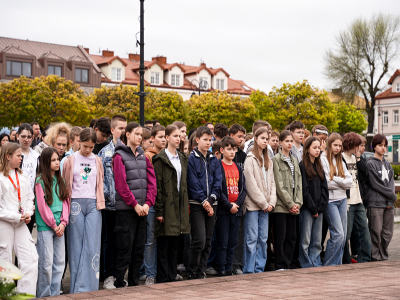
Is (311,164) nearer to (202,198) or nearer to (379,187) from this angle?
(379,187)

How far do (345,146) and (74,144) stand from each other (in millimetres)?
4472

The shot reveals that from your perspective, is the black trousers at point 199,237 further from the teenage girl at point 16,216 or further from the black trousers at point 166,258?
the teenage girl at point 16,216

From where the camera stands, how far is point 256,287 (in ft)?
20.3

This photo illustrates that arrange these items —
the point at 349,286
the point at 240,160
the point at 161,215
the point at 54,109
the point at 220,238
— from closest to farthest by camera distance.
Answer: the point at 349,286 < the point at 161,215 < the point at 220,238 < the point at 240,160 < the point at 54,109

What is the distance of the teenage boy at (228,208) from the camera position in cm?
729

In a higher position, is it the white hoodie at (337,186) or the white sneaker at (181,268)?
the white hoodie at (337,186)

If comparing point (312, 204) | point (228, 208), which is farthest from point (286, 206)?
point (228, 208)

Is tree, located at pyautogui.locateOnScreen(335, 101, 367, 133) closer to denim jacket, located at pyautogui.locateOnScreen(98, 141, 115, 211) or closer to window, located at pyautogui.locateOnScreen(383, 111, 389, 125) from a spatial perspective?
window, located at pyautogui.locateOnScreen(383, 111, 389, 125)

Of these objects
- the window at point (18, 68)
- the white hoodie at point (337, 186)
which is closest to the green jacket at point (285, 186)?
the white hoodie at point (337, 186)

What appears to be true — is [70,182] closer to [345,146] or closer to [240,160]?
[240,160]

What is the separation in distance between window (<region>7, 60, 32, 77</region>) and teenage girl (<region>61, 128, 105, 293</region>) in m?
49.8

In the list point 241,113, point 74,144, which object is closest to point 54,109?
point 241,113

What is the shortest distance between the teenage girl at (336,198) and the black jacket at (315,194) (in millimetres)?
155

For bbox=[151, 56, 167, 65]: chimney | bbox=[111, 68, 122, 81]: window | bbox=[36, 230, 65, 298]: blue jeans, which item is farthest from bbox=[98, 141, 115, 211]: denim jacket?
bbox=[151, 56, 167, 65]: chimney
